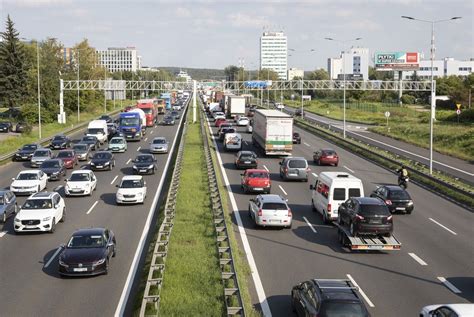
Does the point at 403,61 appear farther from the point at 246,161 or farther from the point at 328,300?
the point at 328,300

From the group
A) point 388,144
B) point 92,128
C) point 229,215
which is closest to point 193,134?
point 92,128

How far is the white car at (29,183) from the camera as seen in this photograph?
3519 centimetres

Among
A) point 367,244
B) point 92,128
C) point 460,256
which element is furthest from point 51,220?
point 92,128

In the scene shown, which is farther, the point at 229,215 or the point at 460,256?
the point at 229,215

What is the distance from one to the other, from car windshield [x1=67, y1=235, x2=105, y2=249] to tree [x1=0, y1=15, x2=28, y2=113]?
87.3 metres

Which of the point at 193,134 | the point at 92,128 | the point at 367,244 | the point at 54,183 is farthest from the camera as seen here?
the point at 193,134

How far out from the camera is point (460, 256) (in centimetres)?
2261

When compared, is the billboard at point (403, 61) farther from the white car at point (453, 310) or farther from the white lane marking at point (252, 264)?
the white car at point (453, 310)

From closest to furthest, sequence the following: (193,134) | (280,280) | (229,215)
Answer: (280,280)
(229,215)
(193,134)

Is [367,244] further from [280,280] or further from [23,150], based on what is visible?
[23,150]

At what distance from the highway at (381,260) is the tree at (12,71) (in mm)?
78091

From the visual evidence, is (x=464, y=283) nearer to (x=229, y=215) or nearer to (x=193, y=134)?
(x=229, y=215)

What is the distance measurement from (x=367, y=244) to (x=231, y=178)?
18.9m

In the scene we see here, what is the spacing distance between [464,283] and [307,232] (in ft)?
26.8
